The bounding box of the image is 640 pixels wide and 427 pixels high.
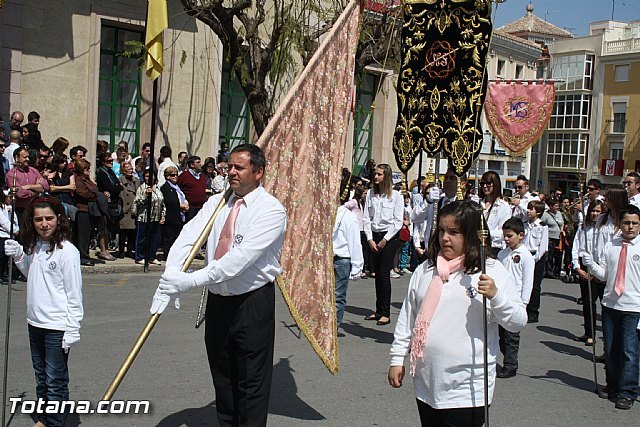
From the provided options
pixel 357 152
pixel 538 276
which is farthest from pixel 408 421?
pixel 357 152

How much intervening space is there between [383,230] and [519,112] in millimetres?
4285

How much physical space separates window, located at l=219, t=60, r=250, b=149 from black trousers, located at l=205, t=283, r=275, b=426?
17.5 m

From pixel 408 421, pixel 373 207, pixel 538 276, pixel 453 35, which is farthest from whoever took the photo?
pixel 538 276

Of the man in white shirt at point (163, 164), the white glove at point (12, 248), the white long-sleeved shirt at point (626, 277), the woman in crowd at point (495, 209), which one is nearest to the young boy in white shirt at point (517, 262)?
the white long-sleeved shirt at point (626, 277)

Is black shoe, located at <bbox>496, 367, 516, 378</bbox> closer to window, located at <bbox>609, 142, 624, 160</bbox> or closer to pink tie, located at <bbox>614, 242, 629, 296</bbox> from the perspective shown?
pink tie, located at <bbox>614, 242, 629, 296</bbox>

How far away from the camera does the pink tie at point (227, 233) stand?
4.85 metres

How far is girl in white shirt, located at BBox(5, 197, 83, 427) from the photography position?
5156 millimetres

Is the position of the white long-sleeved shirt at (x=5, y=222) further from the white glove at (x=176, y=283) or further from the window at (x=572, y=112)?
the window at (x=572, y=112)

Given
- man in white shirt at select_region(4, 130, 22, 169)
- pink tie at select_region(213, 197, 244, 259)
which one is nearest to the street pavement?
pink tie at select_region(213, 197, 244, 259)

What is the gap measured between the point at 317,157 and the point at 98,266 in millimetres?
7940

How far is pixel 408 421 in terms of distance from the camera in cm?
621

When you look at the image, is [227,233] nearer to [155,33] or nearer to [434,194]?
[434,194]

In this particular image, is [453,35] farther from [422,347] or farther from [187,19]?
[187,19]

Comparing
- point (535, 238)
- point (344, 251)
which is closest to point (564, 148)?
point (535, 238)
